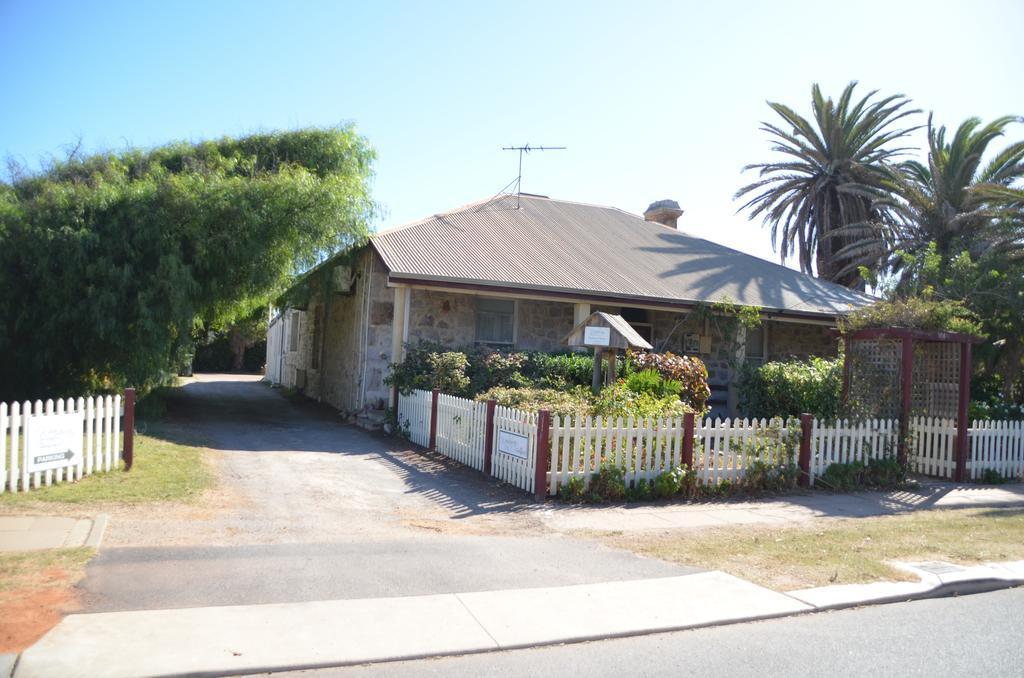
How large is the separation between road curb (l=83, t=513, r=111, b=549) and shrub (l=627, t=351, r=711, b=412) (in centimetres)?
954

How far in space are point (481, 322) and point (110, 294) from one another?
760 cm

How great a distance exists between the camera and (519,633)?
500 centimetres

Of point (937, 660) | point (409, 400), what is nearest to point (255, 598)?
point (937, 660)

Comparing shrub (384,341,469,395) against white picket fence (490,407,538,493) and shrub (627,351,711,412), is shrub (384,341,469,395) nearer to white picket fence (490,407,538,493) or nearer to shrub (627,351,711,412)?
shrub (627,351,711,412)

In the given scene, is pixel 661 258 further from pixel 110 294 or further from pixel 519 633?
pixel 519 633

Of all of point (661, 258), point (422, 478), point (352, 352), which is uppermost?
point (661, 258)

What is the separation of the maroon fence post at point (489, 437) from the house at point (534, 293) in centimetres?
505

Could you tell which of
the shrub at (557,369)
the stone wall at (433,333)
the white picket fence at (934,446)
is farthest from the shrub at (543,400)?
the white picket fence at (934,446)

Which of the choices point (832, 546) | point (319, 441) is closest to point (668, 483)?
point (832, 546)

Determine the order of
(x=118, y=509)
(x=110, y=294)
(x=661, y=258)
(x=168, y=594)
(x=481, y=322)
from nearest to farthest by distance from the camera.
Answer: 1. (x=168, y=594)
2. (x=118, y=509)
3. (x=110, y=294)
4. (x=481, y=322)
5. (x=661, y=258)

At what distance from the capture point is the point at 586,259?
18.9 metres

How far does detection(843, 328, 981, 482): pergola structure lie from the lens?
1192 cm

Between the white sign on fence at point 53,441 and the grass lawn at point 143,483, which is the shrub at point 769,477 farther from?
the white sign on fence at point 53,441

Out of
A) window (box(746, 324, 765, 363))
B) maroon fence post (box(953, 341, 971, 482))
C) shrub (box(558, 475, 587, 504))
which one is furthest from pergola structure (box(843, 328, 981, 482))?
window (box(746, 324, 765, 363))
